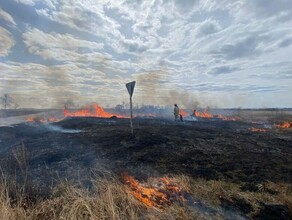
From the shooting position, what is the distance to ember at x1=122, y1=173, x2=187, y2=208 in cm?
565

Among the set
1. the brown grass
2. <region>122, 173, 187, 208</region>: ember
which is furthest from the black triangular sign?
the brown grass

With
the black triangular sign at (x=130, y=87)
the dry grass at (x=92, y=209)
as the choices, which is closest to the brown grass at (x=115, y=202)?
the dry grass at (x=92, y=209)

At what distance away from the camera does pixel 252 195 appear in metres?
6.09

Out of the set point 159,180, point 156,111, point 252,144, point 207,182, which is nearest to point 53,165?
point 159,180

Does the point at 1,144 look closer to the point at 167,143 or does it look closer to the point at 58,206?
the point at 167,143

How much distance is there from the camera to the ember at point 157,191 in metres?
5.65

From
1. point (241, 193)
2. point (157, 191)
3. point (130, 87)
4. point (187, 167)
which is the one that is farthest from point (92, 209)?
point (130, 87)

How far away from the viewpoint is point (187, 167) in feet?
27.7

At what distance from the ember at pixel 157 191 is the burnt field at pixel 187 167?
0.26m

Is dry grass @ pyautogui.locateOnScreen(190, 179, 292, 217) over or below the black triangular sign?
below

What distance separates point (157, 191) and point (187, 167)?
2.46 m

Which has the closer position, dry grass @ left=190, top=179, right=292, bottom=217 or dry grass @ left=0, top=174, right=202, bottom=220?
dry grass @ left=0, top=174, right=202, bottom=220

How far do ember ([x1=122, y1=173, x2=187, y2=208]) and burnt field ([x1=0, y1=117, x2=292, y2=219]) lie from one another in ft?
0.84

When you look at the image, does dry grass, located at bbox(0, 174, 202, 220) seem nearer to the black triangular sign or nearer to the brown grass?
the brown grass
